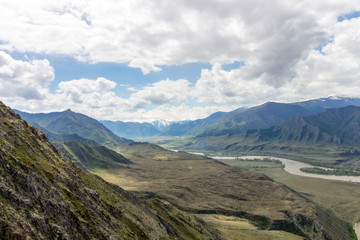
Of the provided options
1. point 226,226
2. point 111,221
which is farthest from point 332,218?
point 111,221

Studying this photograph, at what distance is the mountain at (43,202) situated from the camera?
3622cm

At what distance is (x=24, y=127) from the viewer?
61.2 m

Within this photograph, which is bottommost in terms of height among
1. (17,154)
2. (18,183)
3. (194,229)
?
(194,229)

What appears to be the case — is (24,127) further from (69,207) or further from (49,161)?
(69,207)

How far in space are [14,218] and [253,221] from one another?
153252 mm

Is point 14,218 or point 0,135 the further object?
point 0,135

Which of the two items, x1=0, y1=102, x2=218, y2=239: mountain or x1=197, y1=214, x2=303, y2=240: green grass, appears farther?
x1=197, y1=214, x2=303, y2=240: green grass

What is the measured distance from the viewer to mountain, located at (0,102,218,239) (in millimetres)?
36219

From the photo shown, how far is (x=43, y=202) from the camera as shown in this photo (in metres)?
41.7

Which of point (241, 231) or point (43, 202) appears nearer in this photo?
point (43, 202)

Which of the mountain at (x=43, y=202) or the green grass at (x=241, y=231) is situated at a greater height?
the mountain at (x=43, y=202)

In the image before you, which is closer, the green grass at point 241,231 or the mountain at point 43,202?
the mountain at point 43,202

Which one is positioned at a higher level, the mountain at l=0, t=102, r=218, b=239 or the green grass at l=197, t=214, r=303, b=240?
the mountain at l=0, t=102, r=218, b=239

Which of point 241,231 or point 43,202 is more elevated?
point 43,202
